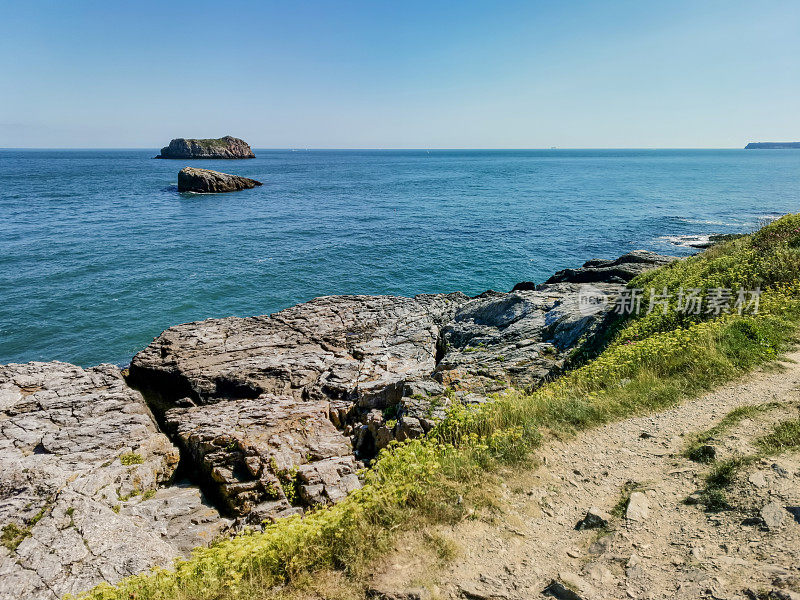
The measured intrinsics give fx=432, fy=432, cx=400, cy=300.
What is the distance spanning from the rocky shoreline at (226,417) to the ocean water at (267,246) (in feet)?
23.2

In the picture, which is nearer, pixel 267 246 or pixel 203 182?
pixel 267 246

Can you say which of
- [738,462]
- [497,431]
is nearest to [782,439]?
[738,462]

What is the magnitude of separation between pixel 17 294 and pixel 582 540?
36.7 meters

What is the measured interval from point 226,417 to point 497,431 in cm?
963

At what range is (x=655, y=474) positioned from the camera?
7551 millimetres

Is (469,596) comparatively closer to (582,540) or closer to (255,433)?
(582,540)

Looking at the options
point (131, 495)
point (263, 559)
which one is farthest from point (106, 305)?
point (263, 559)

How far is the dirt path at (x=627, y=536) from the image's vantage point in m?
5.34

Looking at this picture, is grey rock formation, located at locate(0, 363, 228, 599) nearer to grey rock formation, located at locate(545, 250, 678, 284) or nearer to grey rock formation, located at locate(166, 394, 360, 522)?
grey rock formation, located at locate(166, 394, 360, 522)

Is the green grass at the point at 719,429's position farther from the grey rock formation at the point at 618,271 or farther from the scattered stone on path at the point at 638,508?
the grey rock formation at the point at 618,271

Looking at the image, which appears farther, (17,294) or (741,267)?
(17,294)

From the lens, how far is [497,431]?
8.79 meters

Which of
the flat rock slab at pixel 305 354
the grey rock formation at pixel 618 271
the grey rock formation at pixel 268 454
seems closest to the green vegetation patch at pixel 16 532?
the grey rock formation at pixel 268 454

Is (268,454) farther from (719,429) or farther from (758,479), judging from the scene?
(758,479)
